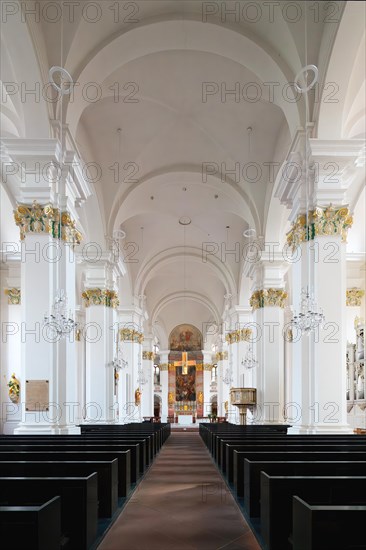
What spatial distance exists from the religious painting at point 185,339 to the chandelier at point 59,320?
35.8m

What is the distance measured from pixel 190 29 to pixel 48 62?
→ 2644 millimetres

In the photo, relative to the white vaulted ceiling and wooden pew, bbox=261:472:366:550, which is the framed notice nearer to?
the white vaulted ceiling

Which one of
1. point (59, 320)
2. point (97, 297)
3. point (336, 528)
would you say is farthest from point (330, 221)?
point (97, 297)

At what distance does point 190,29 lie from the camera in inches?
446

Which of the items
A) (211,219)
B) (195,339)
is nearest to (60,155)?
(211,219)

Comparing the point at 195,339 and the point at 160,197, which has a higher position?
the point at 160,197

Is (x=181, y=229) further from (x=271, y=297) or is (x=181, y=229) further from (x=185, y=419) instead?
(x=185, y=419)

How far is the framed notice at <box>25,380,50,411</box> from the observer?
33.6 feet

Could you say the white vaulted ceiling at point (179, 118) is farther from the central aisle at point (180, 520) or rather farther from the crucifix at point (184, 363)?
the crucifix at point (184, 363)

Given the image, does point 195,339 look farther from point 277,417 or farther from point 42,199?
point 42,199

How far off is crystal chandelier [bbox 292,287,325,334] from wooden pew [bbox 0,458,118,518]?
16.0 feet

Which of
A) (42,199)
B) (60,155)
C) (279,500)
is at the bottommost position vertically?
(279,500)

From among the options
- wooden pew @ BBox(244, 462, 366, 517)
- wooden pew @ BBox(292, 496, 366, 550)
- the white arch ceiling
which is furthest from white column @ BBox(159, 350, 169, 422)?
wooden pew @ BBox(292, 496, 366, 550)

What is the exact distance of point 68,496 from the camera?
4688mm
